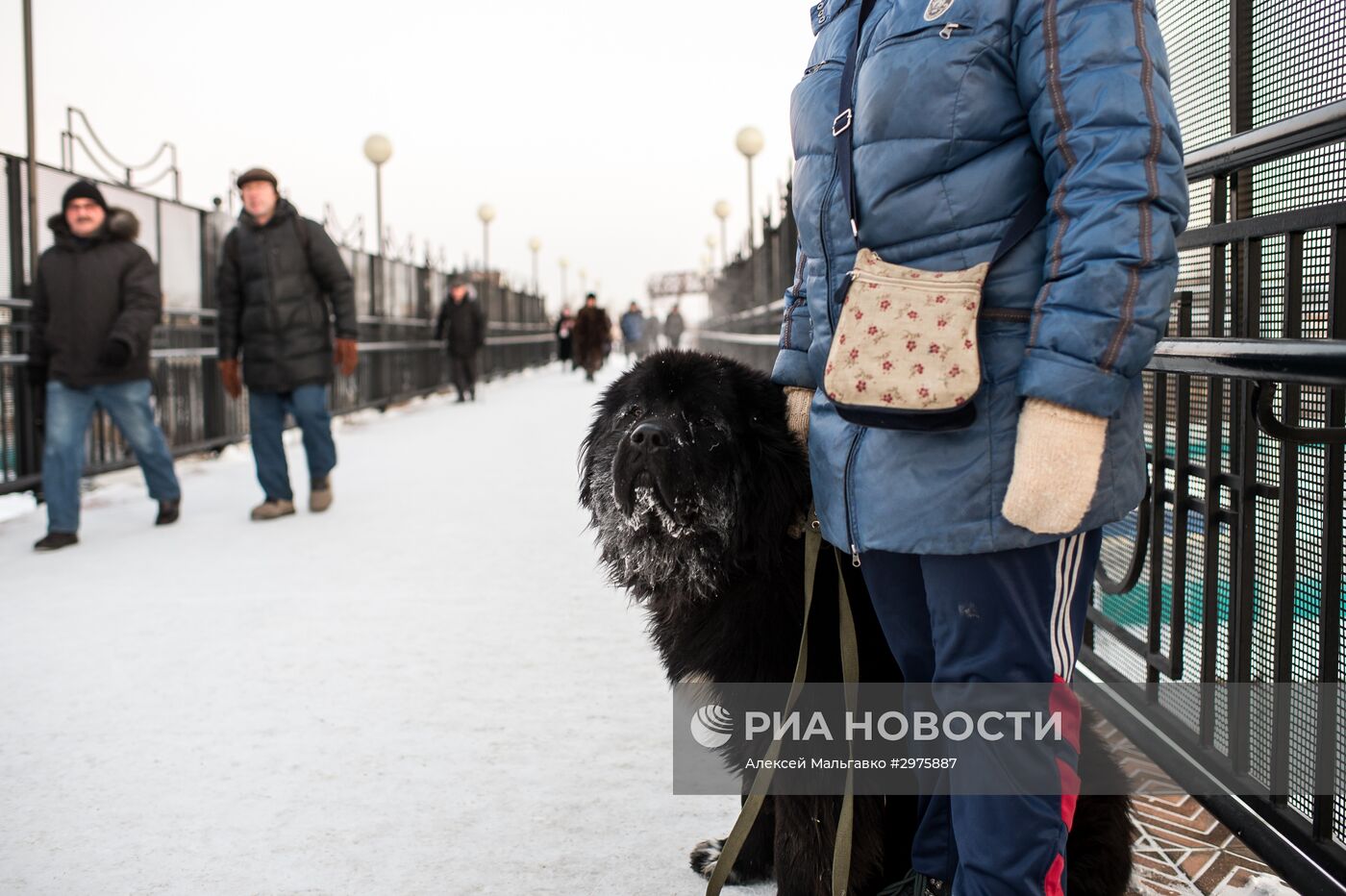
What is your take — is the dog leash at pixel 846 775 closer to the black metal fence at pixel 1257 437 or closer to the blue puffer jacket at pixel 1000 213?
the blue puffer jacket at pixel 1000 213

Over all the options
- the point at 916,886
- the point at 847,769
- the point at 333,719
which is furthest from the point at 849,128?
the point at 333,719

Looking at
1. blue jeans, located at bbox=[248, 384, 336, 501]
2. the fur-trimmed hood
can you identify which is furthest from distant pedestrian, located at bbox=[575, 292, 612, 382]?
the fur-trimmed hood

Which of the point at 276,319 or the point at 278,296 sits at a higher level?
the point at 278,296

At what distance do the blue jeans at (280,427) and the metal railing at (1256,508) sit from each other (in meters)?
5.38

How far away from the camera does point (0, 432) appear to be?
23.6ft

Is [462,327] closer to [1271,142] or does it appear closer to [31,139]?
[31,139]

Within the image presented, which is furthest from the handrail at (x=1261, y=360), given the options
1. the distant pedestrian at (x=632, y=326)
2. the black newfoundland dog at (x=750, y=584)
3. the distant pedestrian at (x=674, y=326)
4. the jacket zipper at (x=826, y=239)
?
the distant pedestrian at (x=632, y=326)

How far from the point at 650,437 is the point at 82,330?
17.2 ft

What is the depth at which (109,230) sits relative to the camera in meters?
6.31

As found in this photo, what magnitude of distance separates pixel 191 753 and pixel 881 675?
6.93 ft

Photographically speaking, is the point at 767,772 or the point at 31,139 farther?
the point at 31,139

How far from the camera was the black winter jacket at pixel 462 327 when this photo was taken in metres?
17.8

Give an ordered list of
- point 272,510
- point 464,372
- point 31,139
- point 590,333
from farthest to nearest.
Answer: point 590,333 < point 464,372 < point 31,139 < point 272,510

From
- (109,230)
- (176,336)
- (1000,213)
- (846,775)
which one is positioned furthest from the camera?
(176,336)
